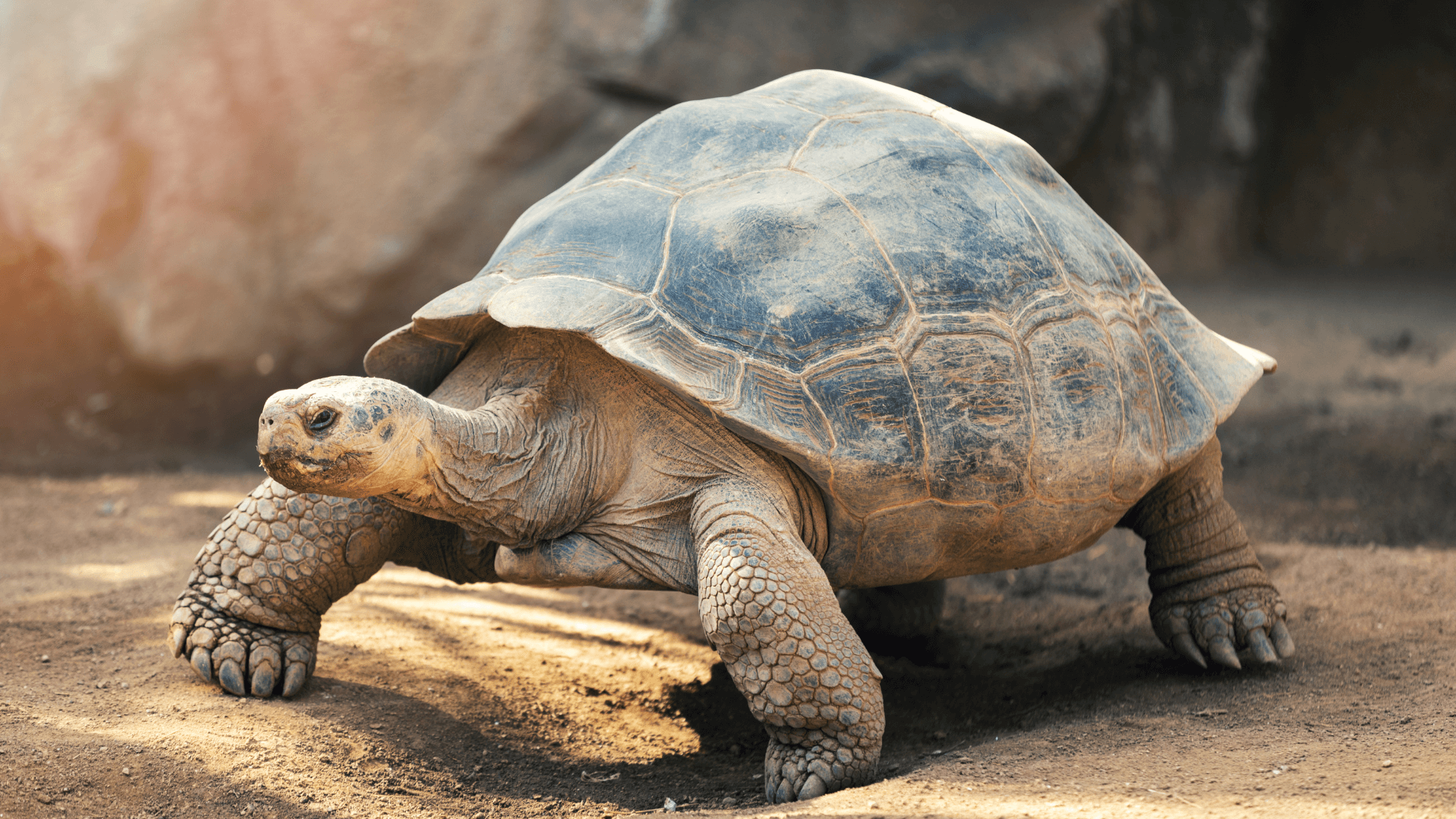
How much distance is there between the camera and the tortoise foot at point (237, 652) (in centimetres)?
309

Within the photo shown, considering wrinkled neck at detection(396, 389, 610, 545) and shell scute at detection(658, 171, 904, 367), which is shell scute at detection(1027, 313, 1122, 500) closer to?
shell scute at detection(658, 171, 904, 367)

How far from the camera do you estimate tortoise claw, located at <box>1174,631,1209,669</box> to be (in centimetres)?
366

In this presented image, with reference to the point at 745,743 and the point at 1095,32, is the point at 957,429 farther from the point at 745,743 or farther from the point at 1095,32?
the point at 1095,32

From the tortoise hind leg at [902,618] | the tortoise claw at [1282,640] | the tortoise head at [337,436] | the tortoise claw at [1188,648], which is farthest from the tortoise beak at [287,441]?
the tortoise claw at [1282,640]

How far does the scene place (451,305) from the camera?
3.09m

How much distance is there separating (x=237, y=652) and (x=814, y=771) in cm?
163

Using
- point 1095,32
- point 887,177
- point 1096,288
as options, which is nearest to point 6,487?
point 887,177

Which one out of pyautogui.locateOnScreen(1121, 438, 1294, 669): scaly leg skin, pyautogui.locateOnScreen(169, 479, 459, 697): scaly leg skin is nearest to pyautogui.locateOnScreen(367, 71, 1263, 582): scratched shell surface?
pyautogui.locateOnScreen(1121, 438, 1294, 669): scaly leg skin

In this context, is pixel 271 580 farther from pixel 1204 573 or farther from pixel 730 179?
pixel 1204 573

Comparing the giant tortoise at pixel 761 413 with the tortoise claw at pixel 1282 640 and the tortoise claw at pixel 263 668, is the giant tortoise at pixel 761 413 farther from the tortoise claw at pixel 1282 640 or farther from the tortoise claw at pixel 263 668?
the tortoise claw at pixel 1282 640

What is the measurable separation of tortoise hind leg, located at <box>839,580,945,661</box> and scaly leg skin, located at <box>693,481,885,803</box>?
1.58 metres

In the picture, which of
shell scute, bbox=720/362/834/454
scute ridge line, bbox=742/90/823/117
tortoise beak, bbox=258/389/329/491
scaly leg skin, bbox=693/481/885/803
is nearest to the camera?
tortoise beak, bbox=258/389/329/491

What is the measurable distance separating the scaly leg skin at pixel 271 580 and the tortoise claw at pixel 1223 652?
102 inches

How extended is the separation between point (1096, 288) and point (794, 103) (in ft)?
3.59
